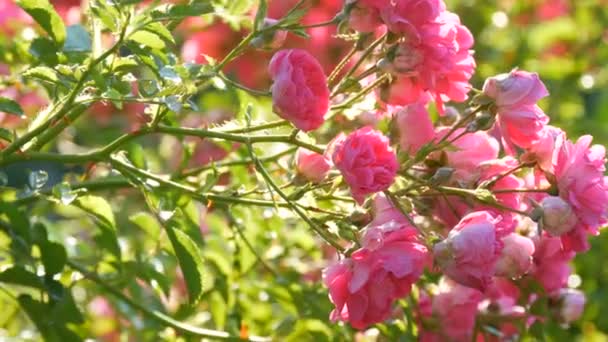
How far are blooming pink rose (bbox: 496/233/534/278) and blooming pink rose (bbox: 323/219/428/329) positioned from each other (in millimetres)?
66

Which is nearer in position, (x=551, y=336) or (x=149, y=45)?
(x=149, y=45)

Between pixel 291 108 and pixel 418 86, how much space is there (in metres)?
0.13

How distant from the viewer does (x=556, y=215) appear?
38.0 inches

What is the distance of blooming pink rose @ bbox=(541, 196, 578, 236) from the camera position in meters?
0.97

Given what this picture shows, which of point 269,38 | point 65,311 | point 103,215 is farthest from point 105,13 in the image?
point 65,311

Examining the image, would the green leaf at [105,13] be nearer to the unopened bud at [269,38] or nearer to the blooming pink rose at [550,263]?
the unopened bud at [269,38]

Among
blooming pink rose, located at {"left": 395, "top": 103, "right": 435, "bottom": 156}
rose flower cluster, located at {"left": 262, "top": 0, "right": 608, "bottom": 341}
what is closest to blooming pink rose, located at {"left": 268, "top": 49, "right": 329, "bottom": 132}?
rose flower cluster, located at {"left": 262, "top": 0, "right": 608, "bottom": 341}

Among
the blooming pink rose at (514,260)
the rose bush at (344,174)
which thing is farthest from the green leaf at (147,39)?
the blooming pink rose at (514,260)

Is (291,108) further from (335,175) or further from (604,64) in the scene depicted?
(604,64)

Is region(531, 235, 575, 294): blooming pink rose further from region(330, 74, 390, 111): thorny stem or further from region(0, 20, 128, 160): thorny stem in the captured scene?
region(0, 20, 128, 160): thorny stem

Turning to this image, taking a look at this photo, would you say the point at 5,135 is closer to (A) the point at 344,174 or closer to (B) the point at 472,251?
(A) the point at 344,174

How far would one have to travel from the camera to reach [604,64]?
2.20 meters

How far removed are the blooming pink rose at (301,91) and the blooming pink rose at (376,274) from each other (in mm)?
100

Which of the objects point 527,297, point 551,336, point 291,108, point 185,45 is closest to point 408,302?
point 527,297
